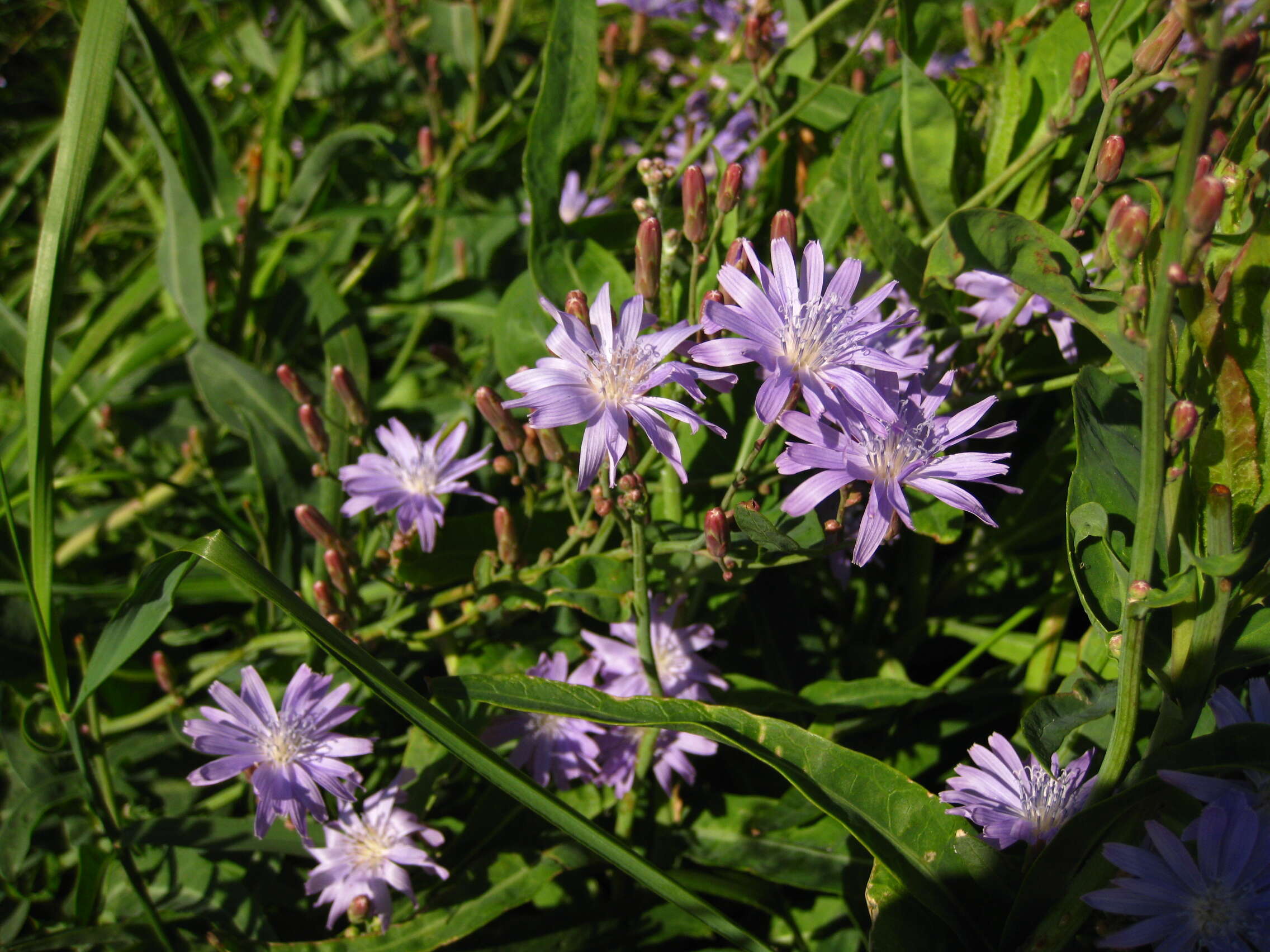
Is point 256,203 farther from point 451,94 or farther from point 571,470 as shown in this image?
point 571,470

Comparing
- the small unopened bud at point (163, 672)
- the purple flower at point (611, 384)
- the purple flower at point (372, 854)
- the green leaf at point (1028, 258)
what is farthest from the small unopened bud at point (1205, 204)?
the small unopened bud at point (163, 672)

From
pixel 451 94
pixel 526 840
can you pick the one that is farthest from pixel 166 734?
pixel 451 94

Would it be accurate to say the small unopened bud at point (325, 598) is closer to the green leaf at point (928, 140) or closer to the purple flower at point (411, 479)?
the purple flower at point (411, 479)

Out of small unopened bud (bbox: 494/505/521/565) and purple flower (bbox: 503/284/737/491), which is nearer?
purple flower (bbox: 503/284/737/491)

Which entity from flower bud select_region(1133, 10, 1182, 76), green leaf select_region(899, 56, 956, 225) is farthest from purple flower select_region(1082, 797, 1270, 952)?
green leaf select_region(899, 56, 956, 225)

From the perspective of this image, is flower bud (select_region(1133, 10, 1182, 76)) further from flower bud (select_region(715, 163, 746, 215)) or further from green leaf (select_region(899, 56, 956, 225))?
flower bud (select_region(715, 163, 746, 215))

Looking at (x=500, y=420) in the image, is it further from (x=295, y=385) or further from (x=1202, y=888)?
(x=1202, y=888)

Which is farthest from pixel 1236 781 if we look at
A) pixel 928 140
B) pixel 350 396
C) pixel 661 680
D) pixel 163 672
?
pixel 163 672
